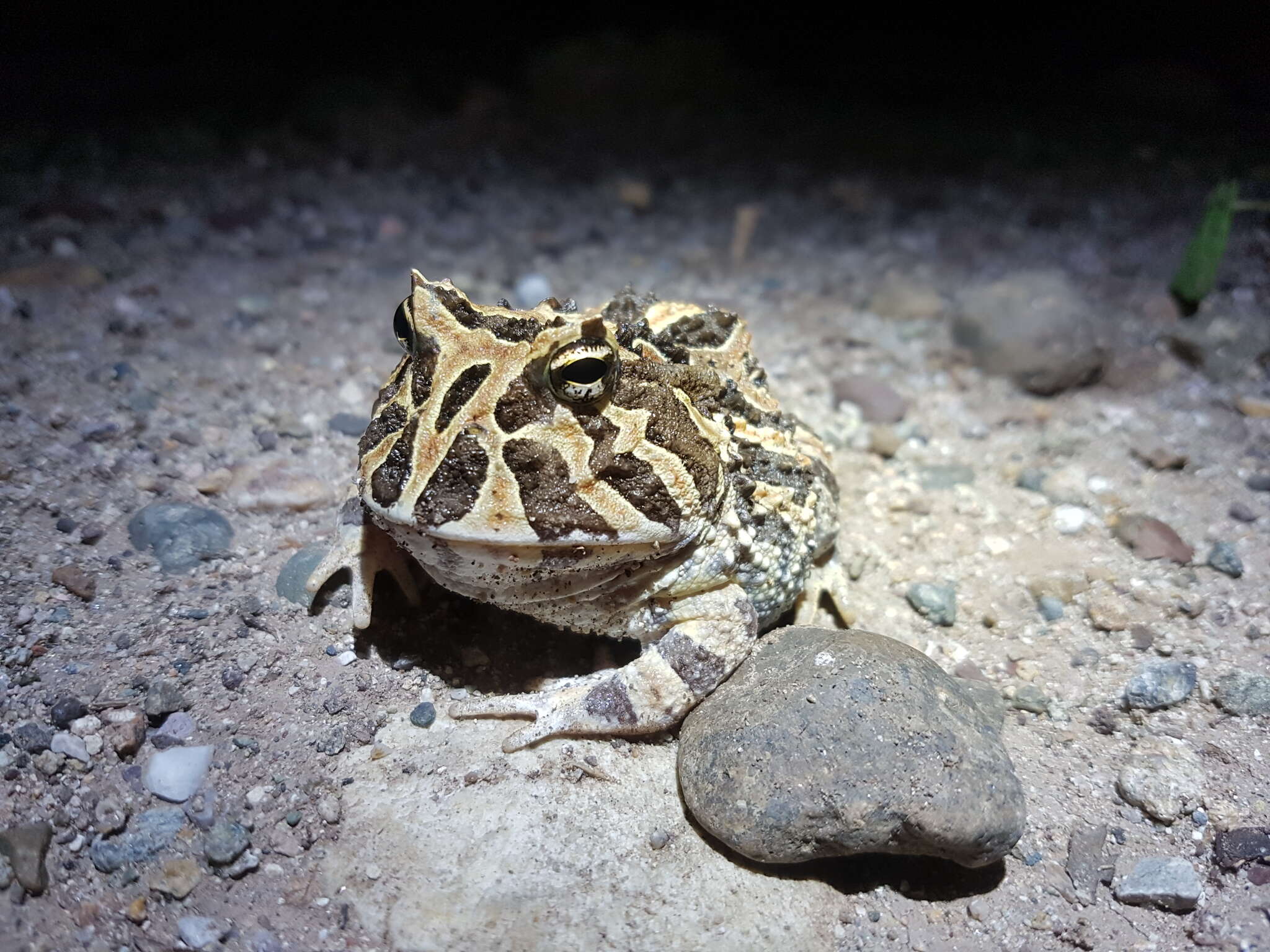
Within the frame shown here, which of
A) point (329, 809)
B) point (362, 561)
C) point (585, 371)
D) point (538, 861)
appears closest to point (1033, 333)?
point (585, 371)

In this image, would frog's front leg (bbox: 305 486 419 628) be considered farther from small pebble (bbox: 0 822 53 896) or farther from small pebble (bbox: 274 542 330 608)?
small pebble (bbox: 0 822 53 896)

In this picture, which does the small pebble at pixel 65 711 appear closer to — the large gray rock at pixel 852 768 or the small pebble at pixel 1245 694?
the large gray rock at pixel 852 768

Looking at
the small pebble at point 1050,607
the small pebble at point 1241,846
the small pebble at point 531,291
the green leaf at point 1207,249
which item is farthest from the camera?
the small pebble at point 531,291

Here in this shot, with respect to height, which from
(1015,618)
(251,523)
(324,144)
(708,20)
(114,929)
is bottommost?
(114,929)

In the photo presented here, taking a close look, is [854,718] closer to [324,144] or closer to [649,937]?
[649,937]

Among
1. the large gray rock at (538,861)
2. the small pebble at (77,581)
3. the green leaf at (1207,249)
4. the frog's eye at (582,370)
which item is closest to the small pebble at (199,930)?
the large gray rock at (538,861)

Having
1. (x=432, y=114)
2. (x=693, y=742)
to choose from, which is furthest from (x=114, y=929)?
(x=432, y=114)
